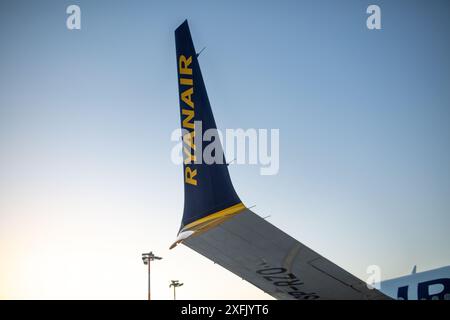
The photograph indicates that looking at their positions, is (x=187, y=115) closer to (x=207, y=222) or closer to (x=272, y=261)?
(x=207, y=222)

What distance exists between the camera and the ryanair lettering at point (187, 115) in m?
7.95

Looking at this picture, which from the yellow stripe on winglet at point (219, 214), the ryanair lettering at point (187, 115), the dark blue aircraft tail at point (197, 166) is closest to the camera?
the yellow stripe on winglet at point (219, 214)

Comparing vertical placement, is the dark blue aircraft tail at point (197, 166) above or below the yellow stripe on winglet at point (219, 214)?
above

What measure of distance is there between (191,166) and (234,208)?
1.38 metres

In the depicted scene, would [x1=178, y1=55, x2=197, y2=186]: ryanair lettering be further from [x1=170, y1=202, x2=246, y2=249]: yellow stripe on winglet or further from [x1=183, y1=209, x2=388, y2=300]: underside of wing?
[x1=183, y1=209, x2=388, y2=300]: underside of wing

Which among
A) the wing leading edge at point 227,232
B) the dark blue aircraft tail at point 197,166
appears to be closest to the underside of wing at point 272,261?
the wing leading edge at point 227,232

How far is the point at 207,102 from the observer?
Answer: 7.85 metres

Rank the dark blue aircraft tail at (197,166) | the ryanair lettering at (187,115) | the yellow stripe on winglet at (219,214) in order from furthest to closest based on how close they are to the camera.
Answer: the ryanair lettering at (187,115), the dark blue aircraft tail at (197,166), the yellow stripe on winglet at (219,214)

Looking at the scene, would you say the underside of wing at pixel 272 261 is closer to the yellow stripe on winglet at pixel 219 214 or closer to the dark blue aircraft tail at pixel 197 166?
the yellow stripe on winglet at pixel 219 214

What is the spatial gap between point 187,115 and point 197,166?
42.4 inches

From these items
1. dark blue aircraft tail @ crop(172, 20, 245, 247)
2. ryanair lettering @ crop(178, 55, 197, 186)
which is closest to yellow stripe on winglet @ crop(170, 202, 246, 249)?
dark blue aircraft tail @ crop(172, 20, 245, 247)

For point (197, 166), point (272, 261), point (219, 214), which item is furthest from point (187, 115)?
point (272, 261)
